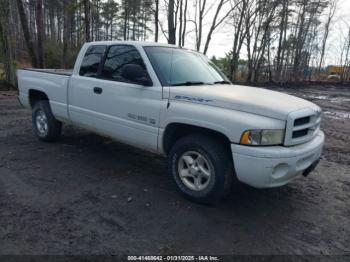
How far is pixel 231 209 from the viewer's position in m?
3.66

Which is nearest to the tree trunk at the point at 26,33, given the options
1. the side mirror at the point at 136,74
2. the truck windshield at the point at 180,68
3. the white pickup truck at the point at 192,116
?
the white pickup truck at the point at 192,116

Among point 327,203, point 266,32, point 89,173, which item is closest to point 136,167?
point 89,173

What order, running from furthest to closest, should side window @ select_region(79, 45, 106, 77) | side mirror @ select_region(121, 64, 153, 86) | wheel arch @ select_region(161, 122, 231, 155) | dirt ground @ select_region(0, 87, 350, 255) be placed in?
side window @ select_region(79, 45, 106, 77) < side mirror @ select_region(121, 64, 153, 86) < wheel arch @ select_region(161, 122, 231, 155) < dirt ground @ select_region(0, 87, 350, 255)

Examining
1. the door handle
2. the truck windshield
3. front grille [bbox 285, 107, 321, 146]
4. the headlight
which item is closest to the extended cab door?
the door handle

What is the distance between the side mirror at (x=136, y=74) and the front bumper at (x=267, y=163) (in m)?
1.55

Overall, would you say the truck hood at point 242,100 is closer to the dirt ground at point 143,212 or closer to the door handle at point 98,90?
the dirt ground at point 143,212

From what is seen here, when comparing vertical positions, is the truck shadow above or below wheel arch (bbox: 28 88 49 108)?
below

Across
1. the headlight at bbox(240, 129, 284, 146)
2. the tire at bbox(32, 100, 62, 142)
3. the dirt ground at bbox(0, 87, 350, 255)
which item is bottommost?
the dirt ground at bbox(0, 87, 350, 255)

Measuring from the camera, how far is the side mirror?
3.87 meters

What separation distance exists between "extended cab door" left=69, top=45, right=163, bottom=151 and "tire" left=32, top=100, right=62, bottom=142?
84cm

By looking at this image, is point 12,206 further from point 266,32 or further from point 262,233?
point 266,32

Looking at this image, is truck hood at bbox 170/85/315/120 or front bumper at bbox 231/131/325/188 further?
truck hood at bbox 170/85/315/120

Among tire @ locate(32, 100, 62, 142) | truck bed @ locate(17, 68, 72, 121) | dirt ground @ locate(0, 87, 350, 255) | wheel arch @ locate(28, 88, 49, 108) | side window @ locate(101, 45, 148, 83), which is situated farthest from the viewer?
wheel arch @ locate(28, 88, 49, 108)

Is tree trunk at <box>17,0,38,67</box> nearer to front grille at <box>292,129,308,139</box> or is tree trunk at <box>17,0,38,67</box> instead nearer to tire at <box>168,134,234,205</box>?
tire at <box>168,134,234,205</box>
